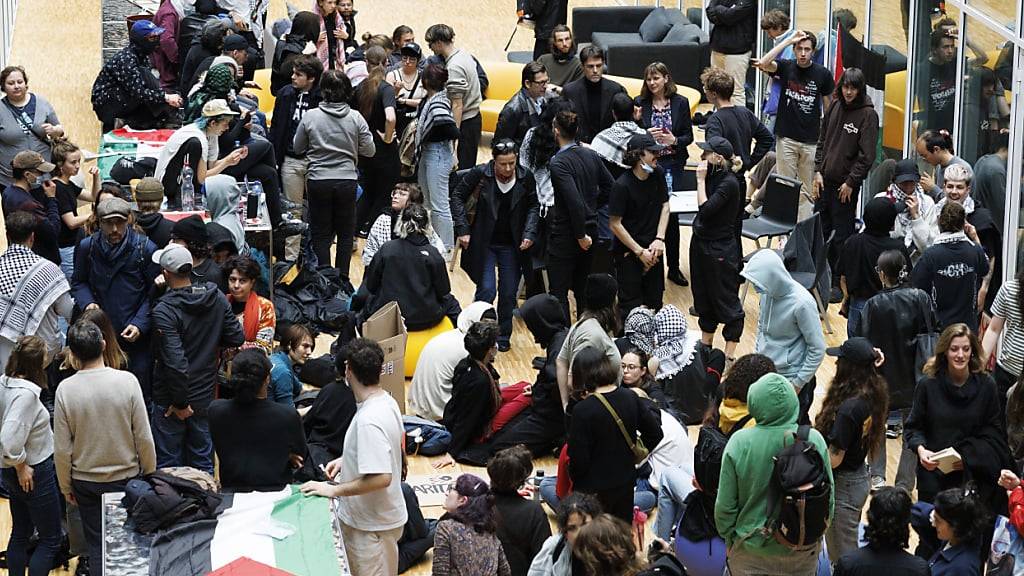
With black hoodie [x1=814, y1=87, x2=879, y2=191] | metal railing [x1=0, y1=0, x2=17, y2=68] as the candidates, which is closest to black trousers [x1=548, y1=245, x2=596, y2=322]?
black hoodie [x1=814, y1=87, x2=879, y2=191]

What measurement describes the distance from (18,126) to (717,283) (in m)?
4.98

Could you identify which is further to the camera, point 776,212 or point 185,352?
point 776,212

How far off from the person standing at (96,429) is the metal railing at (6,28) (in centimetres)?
907

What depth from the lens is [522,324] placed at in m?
11.2

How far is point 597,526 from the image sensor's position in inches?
Result: 220

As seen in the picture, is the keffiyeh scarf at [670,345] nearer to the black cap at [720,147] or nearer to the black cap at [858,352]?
the black cap at [720,147]

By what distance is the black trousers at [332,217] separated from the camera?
36.2 feet

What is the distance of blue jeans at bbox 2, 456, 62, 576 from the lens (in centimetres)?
728

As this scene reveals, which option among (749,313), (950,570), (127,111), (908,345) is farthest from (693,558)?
(127,111)

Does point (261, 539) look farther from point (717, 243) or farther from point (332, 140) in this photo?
Result: point (332, 140)

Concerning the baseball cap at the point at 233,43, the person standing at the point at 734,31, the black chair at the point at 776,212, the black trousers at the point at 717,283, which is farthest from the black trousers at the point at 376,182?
the person standing at the point at 734,31

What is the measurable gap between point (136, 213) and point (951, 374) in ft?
15.6

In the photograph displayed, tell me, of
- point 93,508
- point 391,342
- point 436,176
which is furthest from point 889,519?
point 436,176

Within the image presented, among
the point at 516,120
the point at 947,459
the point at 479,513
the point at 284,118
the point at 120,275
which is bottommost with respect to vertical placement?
the point at 284,118
